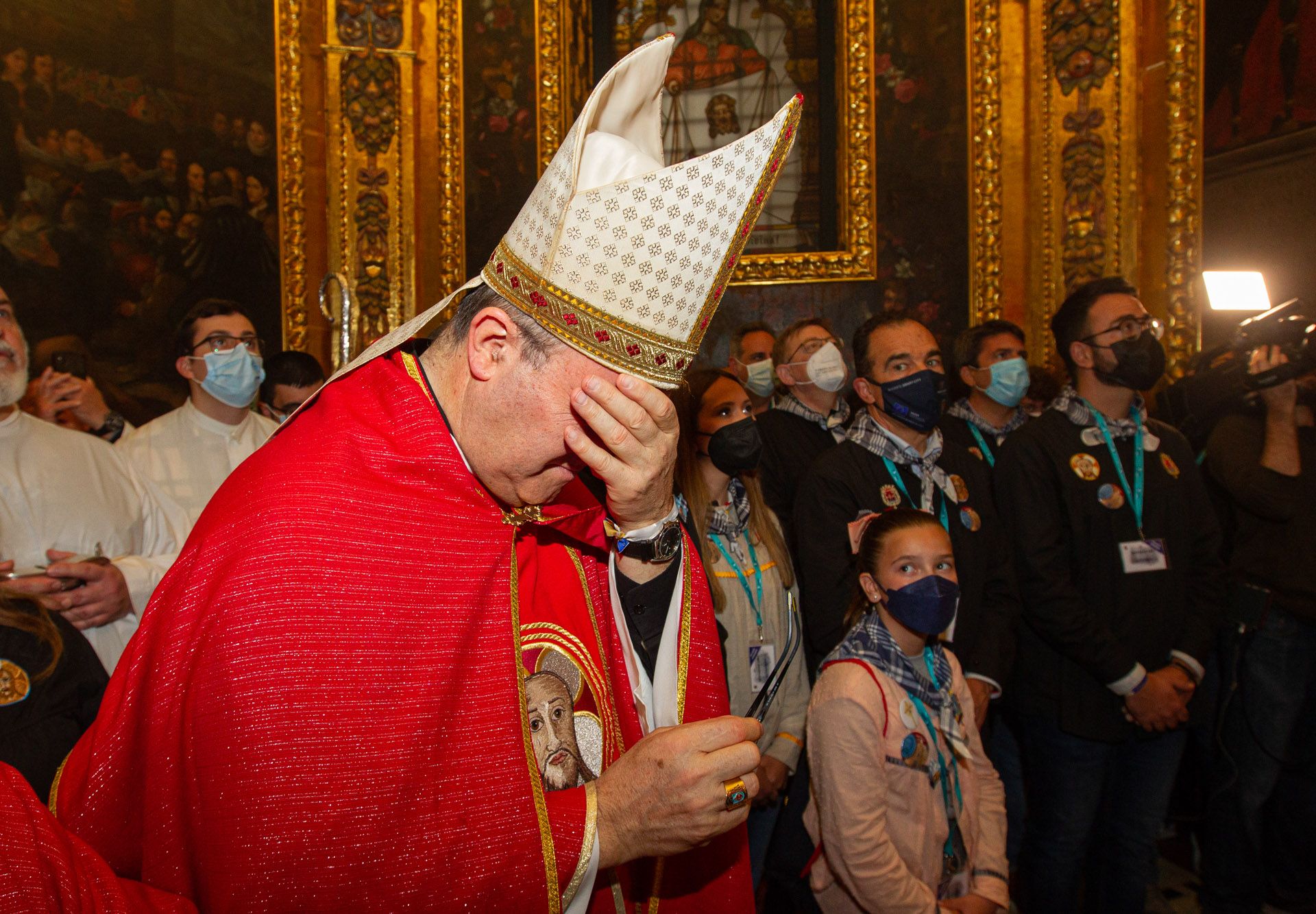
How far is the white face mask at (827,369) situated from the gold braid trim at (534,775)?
→ 317cm

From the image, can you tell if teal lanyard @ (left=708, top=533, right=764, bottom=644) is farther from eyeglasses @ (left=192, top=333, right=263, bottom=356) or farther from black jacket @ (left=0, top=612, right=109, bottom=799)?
eyeglasses @ (left=192, top=333, right=263, bottom=356)

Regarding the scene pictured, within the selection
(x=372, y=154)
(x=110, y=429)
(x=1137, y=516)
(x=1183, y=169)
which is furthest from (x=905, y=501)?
(x=372, y=154)

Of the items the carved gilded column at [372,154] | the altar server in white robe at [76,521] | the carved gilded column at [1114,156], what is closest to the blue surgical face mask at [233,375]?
the altar server in white robe at [76,521]

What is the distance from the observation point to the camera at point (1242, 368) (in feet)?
13.5

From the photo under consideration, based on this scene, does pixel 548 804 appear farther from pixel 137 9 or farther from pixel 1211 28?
pixel 1211 28

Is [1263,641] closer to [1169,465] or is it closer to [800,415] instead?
[1169,465]

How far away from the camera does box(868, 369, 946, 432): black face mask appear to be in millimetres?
3662

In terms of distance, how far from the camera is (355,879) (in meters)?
1.35

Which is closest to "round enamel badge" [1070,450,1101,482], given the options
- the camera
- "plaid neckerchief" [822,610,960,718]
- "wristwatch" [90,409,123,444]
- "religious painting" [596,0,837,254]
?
the camera

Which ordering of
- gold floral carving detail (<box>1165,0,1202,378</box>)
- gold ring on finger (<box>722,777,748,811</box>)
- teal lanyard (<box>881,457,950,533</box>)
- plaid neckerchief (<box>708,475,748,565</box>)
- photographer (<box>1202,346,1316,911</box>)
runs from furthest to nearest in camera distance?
gold floral carving detail (<box>1165,0,1202,378</box>), photographer (<box>1202,346,1316,911</box>), teal lanyard (<box>881,457,950,533</box>), plaid neckerchief (<box>708,475,748,565</box>), gold ring on finger (<box>722,777,748,811</box>)

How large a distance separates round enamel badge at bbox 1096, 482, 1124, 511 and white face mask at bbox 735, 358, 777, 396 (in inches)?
84.4

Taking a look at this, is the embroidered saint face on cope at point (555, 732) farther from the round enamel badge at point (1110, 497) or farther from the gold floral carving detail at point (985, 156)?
the gold floral carving detail at point (985, 156)

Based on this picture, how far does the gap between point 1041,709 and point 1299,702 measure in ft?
4.40

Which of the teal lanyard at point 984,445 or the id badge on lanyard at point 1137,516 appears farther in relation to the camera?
the teal lanyard at point 984,445
